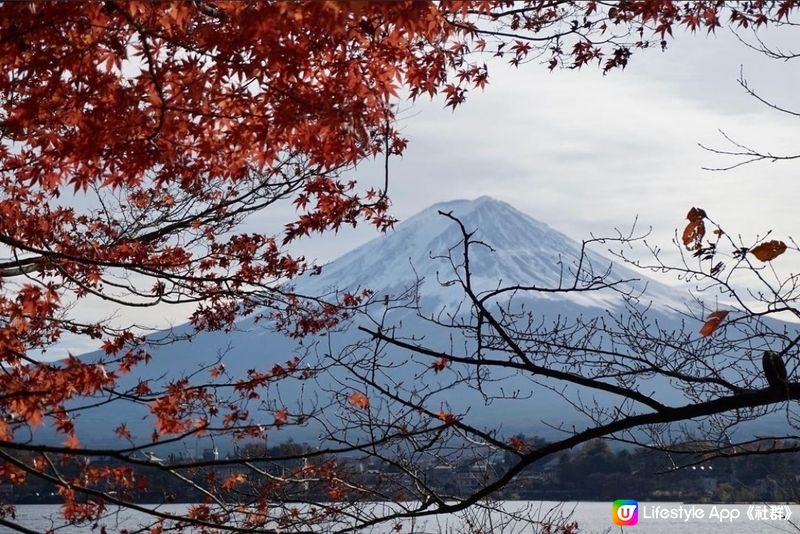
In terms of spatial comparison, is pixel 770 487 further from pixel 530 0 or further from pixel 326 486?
pixel 530 0

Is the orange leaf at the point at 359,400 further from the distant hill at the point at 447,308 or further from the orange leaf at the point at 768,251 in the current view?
the distant hill at the point at 447,308

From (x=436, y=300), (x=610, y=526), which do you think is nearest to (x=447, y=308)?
(x=436, y=300)

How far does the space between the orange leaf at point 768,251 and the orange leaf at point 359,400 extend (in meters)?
2.87

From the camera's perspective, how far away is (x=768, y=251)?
3.50 m

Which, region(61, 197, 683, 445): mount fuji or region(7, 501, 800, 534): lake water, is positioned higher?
region(61, 197, 683, 445): mount fuji

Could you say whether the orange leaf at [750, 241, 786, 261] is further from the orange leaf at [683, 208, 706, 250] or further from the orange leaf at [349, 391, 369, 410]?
the orange leaf at [349, 391, 369, 410]

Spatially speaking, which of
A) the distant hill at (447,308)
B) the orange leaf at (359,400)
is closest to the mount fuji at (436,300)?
the distant hill at (447,308)

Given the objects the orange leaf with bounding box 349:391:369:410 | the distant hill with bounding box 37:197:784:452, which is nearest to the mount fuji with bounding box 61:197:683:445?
the distant hill with bounding box 37:197:784:452

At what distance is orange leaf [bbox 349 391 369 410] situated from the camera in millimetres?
5787

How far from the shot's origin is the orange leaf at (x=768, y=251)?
3451 mm

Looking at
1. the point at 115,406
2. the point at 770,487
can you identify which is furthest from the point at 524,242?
the point at 770,487

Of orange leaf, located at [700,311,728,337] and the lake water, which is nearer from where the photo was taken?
orange leaf, located at [700,311,728,337]

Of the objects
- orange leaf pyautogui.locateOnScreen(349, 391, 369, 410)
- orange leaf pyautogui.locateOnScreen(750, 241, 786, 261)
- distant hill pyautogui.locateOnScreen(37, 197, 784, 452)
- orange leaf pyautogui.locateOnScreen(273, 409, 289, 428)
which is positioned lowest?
orange leaf pyautogui.locateOnScreen(273, 409, 289, 428)

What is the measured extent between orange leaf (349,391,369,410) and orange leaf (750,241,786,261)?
113 inches
